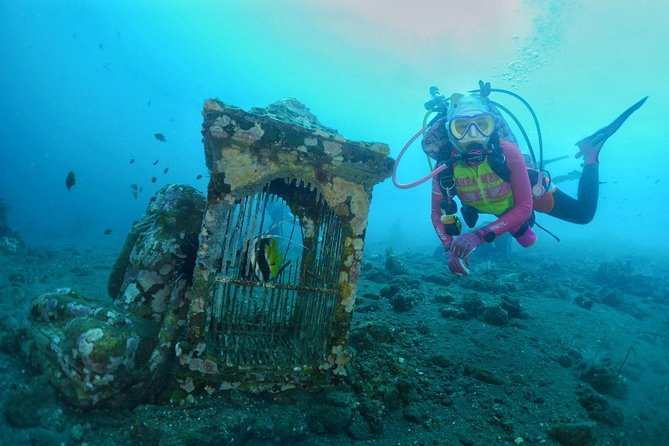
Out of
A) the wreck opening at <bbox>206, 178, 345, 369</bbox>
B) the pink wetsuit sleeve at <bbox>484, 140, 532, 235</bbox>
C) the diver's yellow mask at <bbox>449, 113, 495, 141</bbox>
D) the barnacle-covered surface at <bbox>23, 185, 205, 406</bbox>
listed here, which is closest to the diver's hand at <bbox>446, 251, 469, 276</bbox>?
the pink wetsuit sleeve at <bbox>484, 140, 532, 235</bbox>

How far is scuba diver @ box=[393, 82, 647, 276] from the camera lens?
17.0 ft

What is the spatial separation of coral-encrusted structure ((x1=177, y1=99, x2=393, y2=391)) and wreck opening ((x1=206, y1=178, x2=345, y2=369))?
0.7 inches

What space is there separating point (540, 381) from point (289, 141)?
5.24m

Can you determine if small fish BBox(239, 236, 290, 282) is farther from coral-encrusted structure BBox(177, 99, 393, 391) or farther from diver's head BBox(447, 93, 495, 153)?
diver's head BBox(447, 93, 495, 153)

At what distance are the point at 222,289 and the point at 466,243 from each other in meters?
3.50

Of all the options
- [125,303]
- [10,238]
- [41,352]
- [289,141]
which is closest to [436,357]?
[289,141]

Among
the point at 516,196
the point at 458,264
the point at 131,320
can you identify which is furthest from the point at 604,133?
the point at 131,320

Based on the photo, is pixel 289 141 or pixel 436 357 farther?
pixel 436 357

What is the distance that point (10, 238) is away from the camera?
16000 millimetres

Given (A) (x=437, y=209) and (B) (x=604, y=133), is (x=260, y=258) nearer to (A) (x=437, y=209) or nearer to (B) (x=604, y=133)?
(A) (x=437, y=209)

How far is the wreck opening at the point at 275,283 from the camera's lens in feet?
13.8

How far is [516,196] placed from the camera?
5.34 metres

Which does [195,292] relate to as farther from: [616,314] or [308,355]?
[616,314]

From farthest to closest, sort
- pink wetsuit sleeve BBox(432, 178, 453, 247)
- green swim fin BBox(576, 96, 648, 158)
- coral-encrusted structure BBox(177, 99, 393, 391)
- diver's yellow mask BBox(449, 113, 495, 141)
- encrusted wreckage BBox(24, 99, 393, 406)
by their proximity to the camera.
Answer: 1. green swim fin BBox(576, 96, 648, 158)
2. pink wetsuit sleeve BBox(432, 178, 453, 247)
3. diver's yellow mask BBox(449, 113, 495, 141)
4. coral-encrusted structure BBox(177, 99, 393, 391)
5. encrusted wreckage BBox(24, 99, 393, 406)
